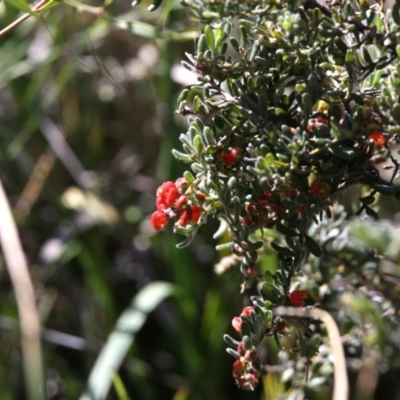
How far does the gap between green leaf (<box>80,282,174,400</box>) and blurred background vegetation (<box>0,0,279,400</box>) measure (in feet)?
0.17

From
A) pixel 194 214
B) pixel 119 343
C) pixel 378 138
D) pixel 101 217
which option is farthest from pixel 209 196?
pixel 101 217

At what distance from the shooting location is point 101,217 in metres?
1.63

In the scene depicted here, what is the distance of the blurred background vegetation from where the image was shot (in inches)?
57.4

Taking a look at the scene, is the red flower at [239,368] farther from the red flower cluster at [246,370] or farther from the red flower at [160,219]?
the red flower at [160,219]

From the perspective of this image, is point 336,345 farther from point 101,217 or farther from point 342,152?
point 101,217

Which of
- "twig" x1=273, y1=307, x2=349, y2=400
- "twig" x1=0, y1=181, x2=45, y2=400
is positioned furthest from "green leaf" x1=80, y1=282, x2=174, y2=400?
"twig" x1=273, y1=307, x2=349, y2=400

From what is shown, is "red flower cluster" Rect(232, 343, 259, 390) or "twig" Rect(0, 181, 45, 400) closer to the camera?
Result: "red flower cluster" Rect(232, 343, 259, 390)

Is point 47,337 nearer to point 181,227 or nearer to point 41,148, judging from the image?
point 41,148

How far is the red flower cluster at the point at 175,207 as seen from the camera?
0.59m

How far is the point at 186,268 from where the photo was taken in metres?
1.49

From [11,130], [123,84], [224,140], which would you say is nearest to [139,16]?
[123,84]

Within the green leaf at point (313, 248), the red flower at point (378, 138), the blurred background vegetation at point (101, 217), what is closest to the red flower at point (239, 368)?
the green leaf at point (313, 248)

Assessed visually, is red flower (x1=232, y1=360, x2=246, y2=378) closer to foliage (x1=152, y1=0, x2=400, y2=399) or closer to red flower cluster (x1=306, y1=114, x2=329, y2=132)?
foliage (x1=152, y1=0, x2=400, y2=399)

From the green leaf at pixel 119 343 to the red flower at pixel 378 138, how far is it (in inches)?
27.5
